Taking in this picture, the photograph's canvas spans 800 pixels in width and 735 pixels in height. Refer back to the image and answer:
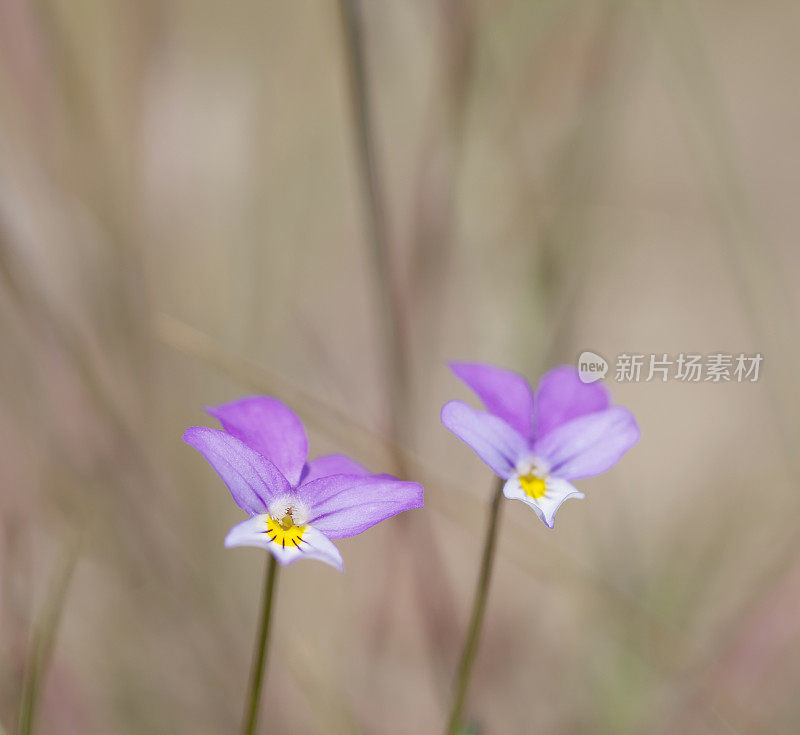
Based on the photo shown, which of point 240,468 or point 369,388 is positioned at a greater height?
point 369,388

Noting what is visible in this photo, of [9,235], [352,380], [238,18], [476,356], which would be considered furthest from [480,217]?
[238,18]

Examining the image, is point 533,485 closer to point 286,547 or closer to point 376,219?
point 286,547

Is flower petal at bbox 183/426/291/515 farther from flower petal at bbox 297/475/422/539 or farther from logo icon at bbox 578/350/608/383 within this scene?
logo icon at bbox 578/350/608/383

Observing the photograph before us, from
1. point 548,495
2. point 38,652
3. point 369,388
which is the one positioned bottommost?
point 38,652

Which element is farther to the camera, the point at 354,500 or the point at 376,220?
the point at 376,220

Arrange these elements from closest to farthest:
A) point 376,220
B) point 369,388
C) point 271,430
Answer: point 271,430 → point 376,220 → point 369,388

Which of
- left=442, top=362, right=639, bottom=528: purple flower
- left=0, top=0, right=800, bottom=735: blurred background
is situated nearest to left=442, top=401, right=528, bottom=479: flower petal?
left=442, top=362, right=639, bottom=528: purple flower

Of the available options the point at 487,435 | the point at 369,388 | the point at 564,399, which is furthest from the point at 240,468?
the point at 369,388
